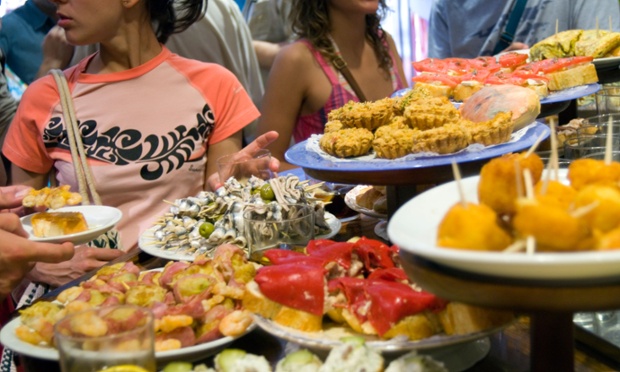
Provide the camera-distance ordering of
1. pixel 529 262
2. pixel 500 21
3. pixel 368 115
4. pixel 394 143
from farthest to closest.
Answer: pixel 500 21, pixel 368 115, pixel 394 143, pixel 529 262

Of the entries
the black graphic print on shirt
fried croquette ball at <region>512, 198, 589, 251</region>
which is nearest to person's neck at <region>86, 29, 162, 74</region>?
the black graphic print on shirt

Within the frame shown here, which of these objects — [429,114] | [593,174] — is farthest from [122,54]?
[593,174]

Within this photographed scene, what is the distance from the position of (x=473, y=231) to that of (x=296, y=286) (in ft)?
1.44

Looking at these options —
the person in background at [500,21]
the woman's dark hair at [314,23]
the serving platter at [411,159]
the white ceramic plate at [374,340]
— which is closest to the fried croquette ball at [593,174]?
the white ceramic plate at [374,340]

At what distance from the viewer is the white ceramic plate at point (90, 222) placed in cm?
172

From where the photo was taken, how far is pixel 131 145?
8.61 feet

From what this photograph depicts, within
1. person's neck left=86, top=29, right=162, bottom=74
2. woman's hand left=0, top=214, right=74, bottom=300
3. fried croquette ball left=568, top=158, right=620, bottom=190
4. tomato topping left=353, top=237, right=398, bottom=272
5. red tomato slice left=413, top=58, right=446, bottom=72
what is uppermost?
person's neck left=86, top=29, right=162, bottom=74

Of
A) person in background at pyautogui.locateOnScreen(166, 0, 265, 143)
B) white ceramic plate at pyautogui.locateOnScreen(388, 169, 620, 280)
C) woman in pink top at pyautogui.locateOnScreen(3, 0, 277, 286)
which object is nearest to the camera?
white ceramic plate at pyautogui.locateOnScreen(388, 169, 620, 280)

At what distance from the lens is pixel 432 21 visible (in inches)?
199

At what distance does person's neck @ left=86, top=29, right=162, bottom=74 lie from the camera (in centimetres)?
271

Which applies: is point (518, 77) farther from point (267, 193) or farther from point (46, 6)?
point (46, 6)

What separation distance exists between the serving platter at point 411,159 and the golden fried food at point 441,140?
20 millimetres

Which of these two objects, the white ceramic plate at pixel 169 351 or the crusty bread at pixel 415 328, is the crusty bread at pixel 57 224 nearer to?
the white ceramic plate at pixel 169 351

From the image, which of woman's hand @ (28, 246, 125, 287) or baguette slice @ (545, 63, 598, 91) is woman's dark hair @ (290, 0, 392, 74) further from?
woman's hand @ (28, 246, 125, 287)
